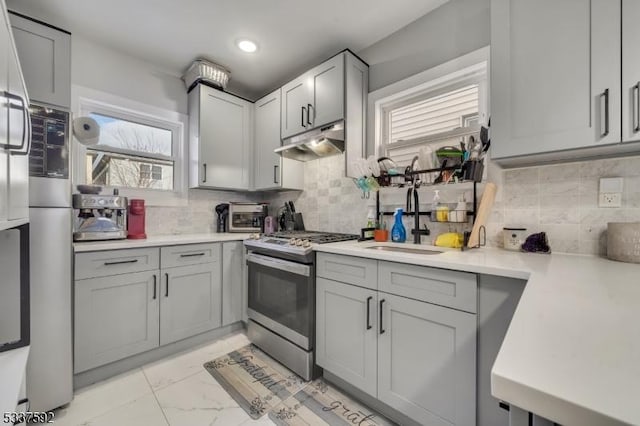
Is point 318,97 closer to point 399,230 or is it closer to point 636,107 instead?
point 399,230

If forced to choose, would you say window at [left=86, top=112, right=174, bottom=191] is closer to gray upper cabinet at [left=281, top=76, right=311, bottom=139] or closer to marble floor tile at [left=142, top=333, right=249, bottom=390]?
gray upper cabinet at [left=281, top=76, right=311, bottom=139]

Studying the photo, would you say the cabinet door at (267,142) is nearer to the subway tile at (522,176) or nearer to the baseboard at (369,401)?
the baseboard at (369,401)

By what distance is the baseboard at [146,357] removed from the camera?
171 cm

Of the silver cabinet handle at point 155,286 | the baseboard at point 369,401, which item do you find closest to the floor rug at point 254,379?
the baseboard at point 369,401

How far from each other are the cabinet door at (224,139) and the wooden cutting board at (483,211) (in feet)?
7.27

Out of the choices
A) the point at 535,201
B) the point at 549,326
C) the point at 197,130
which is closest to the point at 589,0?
the point at 535,201

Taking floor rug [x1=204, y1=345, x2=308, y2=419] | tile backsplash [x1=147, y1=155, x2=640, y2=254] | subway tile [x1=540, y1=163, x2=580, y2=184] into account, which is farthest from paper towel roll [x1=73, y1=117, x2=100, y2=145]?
subway tile [x1=540, y1=163, x2=580, y2=184]

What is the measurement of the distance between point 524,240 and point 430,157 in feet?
2.37

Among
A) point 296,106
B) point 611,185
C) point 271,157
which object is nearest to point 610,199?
point 611,185

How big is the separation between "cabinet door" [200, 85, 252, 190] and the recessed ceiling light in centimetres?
54

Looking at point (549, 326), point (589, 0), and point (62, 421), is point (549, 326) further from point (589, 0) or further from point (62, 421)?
point (62, 421)

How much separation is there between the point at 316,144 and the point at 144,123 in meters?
1.70

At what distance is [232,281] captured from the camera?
7.85ft

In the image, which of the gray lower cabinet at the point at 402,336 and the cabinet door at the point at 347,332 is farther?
the cabinet door at the point at 347,332
